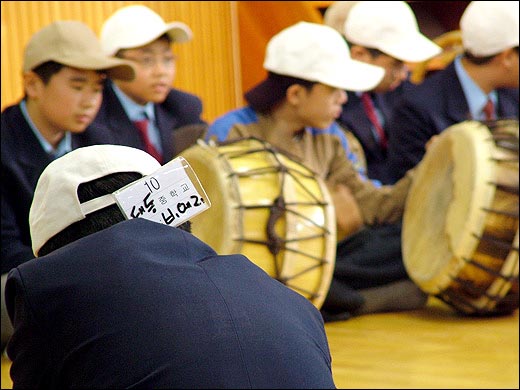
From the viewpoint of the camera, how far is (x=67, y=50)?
2.91 meters

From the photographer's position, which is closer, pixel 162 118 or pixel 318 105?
pixel 318 105

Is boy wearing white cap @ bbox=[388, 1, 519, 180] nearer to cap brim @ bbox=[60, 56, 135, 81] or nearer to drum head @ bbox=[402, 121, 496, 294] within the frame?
drum head @ bbox=[402, 121, 496, 294]

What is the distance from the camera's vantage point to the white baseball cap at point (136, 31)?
137 inches

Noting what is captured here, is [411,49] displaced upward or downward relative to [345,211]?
upward

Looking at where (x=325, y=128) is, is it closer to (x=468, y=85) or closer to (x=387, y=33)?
(x=468, y=85)

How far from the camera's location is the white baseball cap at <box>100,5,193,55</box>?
11.4 ft

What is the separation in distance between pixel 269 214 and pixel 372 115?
1.58 m

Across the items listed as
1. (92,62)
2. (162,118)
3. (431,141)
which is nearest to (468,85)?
(431,141)

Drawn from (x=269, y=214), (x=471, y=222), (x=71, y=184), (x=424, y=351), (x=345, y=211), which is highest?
(x=71, y=184)

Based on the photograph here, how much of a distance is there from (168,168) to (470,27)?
9.30 feet

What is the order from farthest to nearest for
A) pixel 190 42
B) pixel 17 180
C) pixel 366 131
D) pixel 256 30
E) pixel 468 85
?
pixel 256 30, pixel 190 42, pixel 366 131, pixel 468 85, pixel 17 180

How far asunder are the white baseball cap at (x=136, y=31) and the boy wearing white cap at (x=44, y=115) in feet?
1.60

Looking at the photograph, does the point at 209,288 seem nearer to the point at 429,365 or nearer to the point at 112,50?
the point at 429,365

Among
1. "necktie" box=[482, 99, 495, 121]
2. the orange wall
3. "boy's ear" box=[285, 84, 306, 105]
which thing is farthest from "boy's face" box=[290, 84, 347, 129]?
the orange wall
